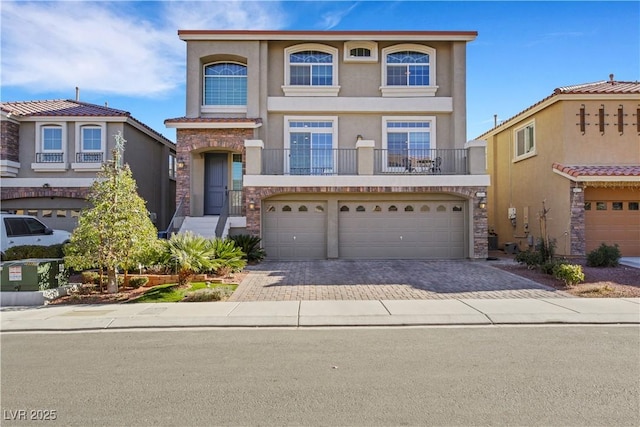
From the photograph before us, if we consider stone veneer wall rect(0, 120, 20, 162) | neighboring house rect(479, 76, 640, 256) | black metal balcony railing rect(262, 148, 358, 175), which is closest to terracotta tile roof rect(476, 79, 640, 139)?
neighboring house rect(479, 76, 640, 256)

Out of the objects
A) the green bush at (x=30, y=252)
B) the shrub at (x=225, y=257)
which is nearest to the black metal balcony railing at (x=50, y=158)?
the green bush at (x=30, y=252)

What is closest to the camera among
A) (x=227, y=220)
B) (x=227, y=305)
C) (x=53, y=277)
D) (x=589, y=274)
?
(x=227, y=305)

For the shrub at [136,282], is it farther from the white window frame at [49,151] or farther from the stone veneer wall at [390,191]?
the white window frame at [49,151]

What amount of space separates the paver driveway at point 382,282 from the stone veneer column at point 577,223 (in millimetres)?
3228

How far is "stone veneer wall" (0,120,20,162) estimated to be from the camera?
665 inches

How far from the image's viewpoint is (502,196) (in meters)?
21.4

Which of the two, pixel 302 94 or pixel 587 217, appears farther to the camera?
pixel 302 94

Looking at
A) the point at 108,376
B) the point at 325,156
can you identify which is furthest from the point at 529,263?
the point at 108,376

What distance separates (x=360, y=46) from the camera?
58.9ft

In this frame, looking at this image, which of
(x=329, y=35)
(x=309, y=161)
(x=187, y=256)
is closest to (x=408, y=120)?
(x=309, y=161)

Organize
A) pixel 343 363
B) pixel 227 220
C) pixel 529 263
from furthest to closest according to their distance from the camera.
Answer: pixel 227 220
pixel 529 263
pixel 343 363

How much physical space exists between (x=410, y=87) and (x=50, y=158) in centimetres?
1544

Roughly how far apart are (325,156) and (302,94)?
2811mm

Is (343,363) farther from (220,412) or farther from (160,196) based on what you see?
(160,196)
